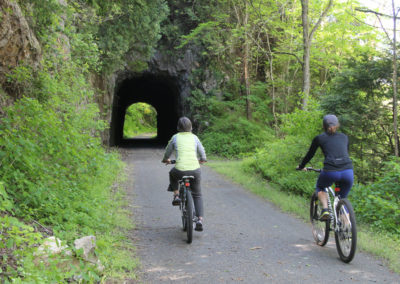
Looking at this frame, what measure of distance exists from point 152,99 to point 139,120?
84.0 ft

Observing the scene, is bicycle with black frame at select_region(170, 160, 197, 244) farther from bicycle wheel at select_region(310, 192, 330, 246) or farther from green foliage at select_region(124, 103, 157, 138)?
green foliage at select_region(124, 103, 157, 138)

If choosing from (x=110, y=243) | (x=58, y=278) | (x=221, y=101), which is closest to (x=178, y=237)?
(x=110, y=243)

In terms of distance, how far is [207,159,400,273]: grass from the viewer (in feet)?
15.9

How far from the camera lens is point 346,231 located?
4500 millimetres

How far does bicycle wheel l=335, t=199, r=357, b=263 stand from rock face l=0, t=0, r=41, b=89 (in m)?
6.37

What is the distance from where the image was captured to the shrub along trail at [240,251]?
407cm

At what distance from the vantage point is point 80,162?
24.9 feet

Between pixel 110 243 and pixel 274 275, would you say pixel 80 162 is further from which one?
pixel 274 275

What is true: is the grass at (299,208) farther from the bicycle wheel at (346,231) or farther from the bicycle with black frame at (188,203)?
the bicycle with black frame at (188,203)

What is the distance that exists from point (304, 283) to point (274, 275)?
36 centimetres

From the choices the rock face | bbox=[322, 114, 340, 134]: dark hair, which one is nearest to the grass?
bbox=[322, 114, 340, 134]: dark hair

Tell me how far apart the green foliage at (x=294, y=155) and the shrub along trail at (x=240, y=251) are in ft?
6.40

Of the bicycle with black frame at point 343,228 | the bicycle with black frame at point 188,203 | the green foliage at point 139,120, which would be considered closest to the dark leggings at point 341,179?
the bicycle with black frame at point 343,228

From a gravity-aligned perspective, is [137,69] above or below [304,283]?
above
